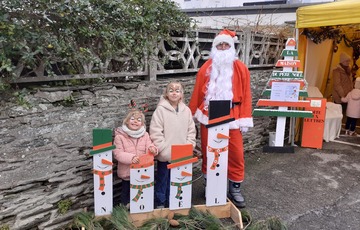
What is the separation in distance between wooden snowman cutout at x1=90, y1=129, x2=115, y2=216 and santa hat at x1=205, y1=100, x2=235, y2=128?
37.3 inches

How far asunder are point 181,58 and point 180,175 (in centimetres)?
168

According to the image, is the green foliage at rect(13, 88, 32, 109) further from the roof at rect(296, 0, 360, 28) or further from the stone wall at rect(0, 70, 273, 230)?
the roof at rect(296, 0, 360, 28)

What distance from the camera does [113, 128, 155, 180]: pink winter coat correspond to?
283 cm

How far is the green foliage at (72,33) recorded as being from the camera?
232 cm

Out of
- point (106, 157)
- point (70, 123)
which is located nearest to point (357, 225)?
point (106, 157)

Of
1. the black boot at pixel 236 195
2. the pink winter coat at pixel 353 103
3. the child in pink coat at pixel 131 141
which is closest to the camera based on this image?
the child in pink coat at pixel 131 141

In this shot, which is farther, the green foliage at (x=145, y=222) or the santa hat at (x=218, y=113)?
the santa hat at (x=218, y=113)

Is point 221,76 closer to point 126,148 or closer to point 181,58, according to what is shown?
point 181,58

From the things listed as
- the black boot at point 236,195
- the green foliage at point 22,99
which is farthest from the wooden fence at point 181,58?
Result: the black boot at point 236,195

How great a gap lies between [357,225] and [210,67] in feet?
7.33

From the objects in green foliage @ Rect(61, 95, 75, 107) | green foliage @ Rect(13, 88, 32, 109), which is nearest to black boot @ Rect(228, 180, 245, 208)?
green foliage @ Rect(61, 95, 75, 107)

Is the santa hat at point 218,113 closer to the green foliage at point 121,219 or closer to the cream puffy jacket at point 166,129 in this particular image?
the cream puffy jacket at point 166,129


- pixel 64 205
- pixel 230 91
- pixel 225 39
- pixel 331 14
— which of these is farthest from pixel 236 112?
pixel 331 14

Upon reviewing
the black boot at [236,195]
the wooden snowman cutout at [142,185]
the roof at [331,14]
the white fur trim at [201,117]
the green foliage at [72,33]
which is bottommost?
the black boot at [236,195]
